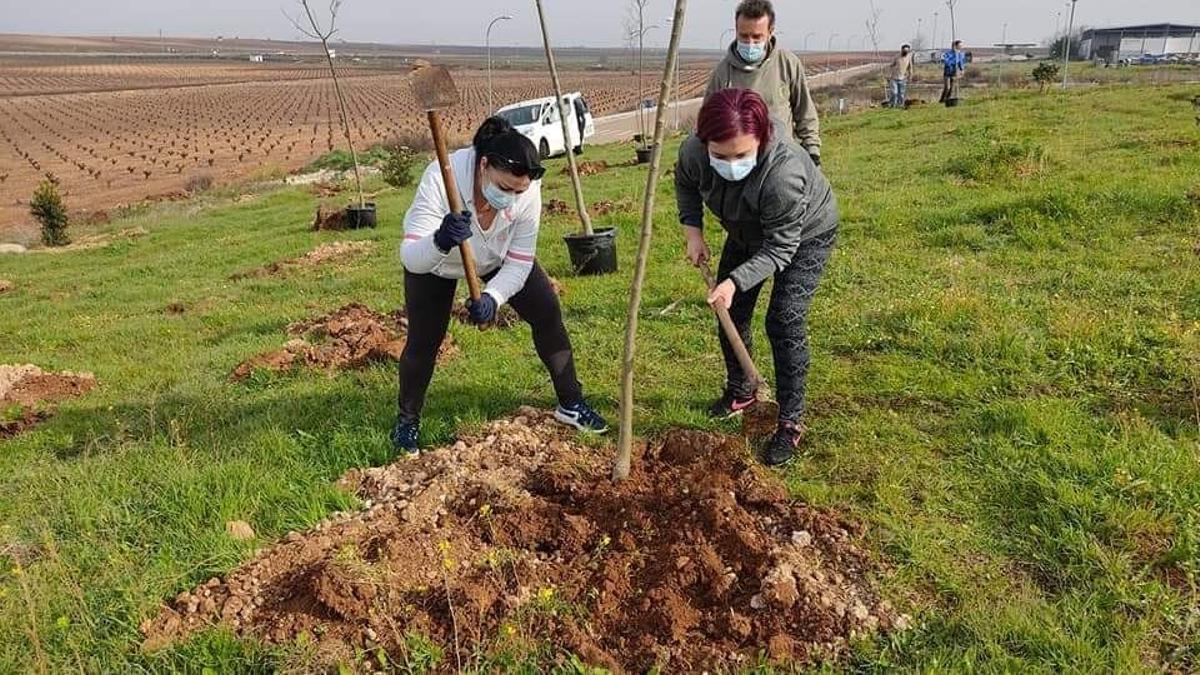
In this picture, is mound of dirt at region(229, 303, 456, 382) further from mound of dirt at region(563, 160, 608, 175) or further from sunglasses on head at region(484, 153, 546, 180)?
mound of dirt at region(563, 160, 608, 175)

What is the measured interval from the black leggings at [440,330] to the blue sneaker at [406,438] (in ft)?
0.10

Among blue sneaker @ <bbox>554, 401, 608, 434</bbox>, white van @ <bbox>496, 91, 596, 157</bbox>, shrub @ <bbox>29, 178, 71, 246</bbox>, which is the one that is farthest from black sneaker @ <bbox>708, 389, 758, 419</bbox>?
white van @ <bbox>496, 91, 596, 157</bbox>

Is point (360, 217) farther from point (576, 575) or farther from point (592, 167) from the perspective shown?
point (576, 575)

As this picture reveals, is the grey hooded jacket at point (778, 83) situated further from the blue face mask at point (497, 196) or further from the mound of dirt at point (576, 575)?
the mound of dirt at point (576, 575)

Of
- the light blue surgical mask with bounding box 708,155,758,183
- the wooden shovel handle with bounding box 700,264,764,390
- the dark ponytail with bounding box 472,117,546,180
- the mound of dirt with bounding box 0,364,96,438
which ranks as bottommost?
the mound of dirt with bounding box 0,364,96,438

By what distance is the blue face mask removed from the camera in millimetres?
3068

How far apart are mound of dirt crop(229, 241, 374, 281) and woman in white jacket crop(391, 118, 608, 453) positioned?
599 cm

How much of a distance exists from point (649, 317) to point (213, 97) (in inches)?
2849

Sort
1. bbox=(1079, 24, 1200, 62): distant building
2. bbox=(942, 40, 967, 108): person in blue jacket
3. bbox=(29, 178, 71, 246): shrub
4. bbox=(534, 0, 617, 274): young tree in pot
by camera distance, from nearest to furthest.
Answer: bbox=(534, 0, 617, 274): young tree in pot → bbox=(29, 178, 71, 246): shrub → bbox=(942, 40, 967, 108): person in blue jacket → bbox=(1079, 24, 1200, 62): distant building

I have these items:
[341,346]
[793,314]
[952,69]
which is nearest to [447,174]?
[793,314]

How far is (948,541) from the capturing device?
2752 millimetres

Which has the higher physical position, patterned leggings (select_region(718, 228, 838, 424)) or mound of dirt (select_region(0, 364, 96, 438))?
patterned leggings (select_region(718, 228, 838, 424))

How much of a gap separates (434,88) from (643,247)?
1.14m

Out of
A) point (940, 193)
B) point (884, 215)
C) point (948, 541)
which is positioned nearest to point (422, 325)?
point (948, 541)
